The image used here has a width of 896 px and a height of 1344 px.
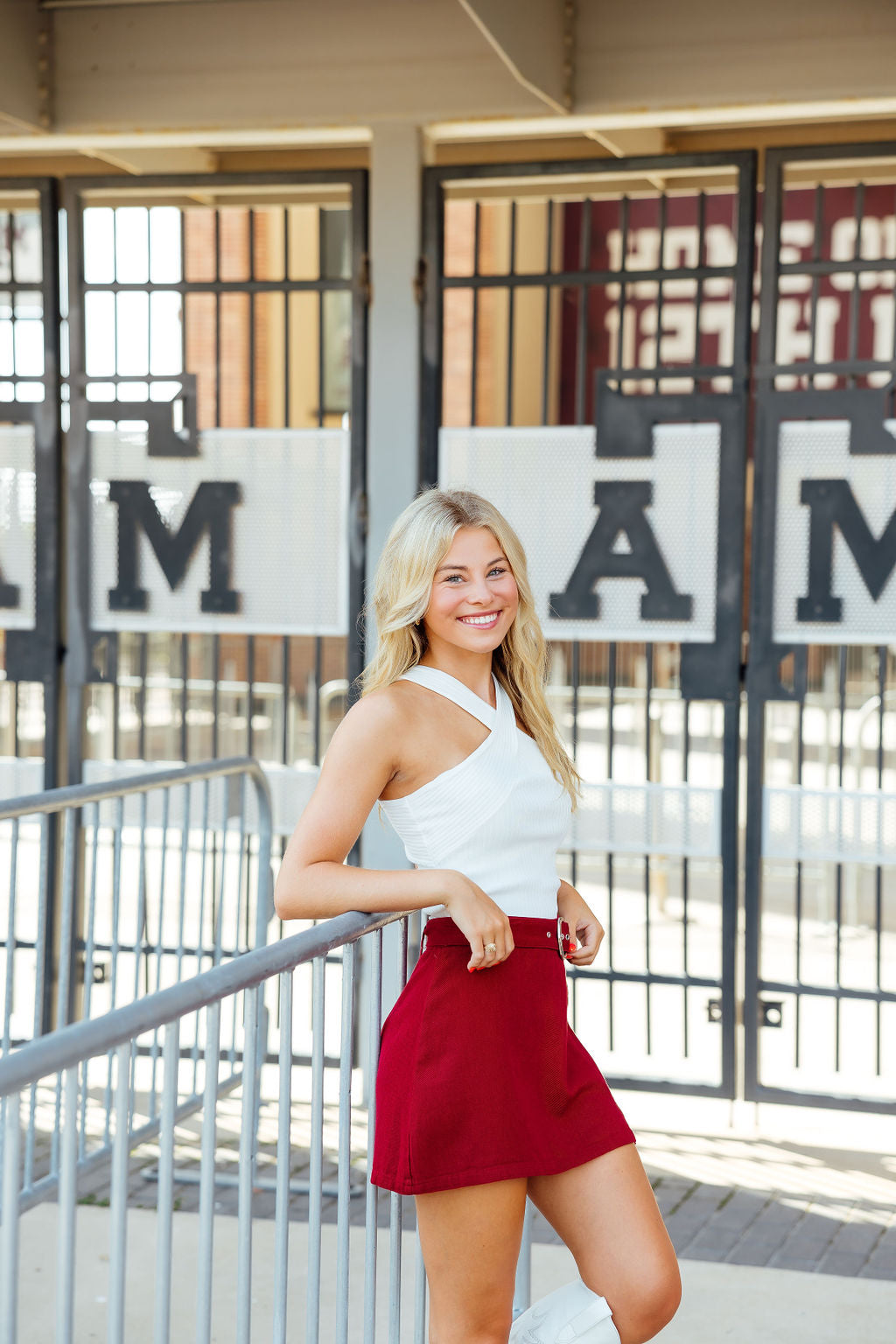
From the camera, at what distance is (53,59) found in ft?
16.1

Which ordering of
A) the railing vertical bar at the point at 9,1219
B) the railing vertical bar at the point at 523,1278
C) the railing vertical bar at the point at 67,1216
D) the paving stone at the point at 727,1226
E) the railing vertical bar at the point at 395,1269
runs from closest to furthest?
the railing vertical bar at the point at 9,1219 → the railing vertical bar at the point at 67,1216 → the railing vertical bar at the point at 395,1269 → the railing vertical bar at the point at 523,1278 → the paving stone at the point at 727,1226

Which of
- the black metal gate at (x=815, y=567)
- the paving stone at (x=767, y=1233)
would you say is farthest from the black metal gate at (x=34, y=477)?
the paving stone at (x=767, y=1233)

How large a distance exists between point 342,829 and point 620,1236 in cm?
77

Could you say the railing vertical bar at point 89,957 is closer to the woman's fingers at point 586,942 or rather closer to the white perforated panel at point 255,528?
the white perforated panel at point 255,528

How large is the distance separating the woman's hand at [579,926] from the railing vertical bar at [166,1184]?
770 millimetres

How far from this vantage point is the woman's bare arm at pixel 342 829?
7.39ft

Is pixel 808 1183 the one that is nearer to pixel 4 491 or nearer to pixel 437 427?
pixel 437 427

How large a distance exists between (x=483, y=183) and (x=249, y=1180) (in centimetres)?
379

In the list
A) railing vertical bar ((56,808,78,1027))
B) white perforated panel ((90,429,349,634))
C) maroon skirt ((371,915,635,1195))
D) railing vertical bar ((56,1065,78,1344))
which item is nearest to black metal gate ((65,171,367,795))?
white perforated panel ((90,429,349,634))

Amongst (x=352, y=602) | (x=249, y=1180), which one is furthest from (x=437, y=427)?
(x=249, y=1180)

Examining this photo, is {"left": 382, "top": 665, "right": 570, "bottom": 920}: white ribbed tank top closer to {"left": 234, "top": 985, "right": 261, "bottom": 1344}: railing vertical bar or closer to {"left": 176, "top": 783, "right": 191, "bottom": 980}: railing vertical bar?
{"left": 234, "top": 985, "right": 261, "bottom": 1344}: railing vertical bar

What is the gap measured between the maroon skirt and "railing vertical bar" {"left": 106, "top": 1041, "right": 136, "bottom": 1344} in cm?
47

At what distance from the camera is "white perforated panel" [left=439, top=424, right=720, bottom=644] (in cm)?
475

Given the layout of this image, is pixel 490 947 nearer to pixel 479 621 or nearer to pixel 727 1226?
pixel 479 621
